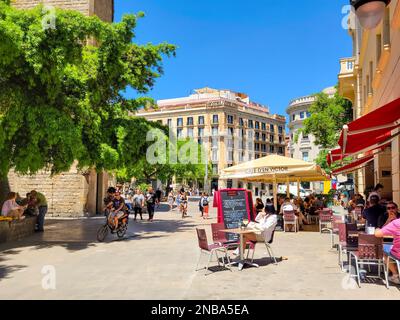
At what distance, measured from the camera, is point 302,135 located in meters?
72.4

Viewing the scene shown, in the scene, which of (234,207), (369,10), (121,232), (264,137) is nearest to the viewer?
(369,10)

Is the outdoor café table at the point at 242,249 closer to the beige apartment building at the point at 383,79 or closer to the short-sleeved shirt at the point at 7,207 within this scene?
the beige apartment building at the point at 383,79

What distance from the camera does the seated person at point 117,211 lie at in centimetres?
1346

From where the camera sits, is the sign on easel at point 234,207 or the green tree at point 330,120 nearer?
the sign on easel at point 234,207

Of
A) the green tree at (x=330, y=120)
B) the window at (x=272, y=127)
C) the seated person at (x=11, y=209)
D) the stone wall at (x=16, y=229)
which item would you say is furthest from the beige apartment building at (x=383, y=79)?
the window at (x=272, y=127)

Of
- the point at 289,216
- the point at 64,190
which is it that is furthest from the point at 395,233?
the point at 64,190

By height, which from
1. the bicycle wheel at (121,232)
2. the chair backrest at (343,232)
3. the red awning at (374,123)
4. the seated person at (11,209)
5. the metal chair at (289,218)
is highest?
the red awning at (374,123)

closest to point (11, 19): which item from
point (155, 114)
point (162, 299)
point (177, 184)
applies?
point (162, 299)

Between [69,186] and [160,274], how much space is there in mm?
17876

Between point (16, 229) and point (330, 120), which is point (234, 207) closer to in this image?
point (16, 229)

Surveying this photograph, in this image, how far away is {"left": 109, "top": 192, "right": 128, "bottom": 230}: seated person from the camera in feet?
44.2

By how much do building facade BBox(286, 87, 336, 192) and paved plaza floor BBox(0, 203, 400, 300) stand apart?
6139cm

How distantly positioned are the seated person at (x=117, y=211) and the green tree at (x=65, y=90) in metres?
1.55

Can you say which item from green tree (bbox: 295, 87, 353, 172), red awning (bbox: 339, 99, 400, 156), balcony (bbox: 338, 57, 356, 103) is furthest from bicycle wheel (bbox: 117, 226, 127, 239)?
green tree (bbox: 295, 87, 353, 172)
